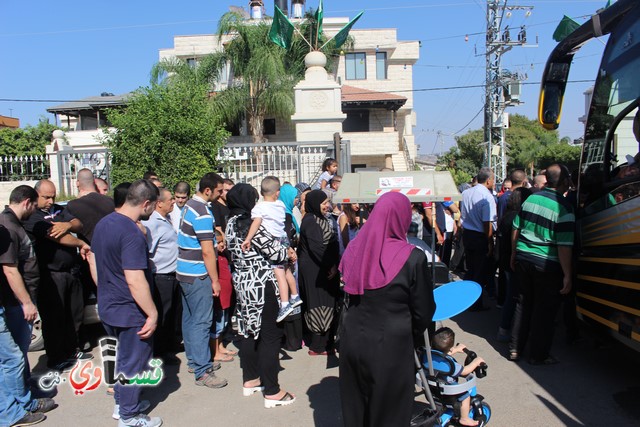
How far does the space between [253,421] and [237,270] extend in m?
1.31

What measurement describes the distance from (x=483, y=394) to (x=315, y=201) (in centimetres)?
244

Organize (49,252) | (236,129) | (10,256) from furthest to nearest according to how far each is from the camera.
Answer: (236,129)
(49,252)
(10,256)

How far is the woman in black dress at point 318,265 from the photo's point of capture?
535 cm

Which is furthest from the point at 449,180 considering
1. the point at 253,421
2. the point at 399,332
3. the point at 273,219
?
the point at 253,421

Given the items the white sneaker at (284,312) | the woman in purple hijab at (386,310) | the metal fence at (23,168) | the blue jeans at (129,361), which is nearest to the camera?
the woman in purple hijab at (386,310)

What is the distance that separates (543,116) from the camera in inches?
237

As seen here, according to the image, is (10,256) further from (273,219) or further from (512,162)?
(512,162)

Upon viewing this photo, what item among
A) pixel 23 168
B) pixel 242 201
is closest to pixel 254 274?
pixel 242 201

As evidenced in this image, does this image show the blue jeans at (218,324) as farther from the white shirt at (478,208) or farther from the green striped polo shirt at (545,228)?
the white shirt at (478,208)

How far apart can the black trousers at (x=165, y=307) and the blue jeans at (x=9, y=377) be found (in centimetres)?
120

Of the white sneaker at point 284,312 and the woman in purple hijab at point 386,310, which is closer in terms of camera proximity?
the woman in purple hijab at point 386,310

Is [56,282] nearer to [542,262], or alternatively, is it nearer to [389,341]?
[389,341]

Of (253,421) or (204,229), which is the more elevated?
(204,229)

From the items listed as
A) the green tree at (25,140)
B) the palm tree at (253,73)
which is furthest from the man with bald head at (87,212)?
the green tree at (25,140)
